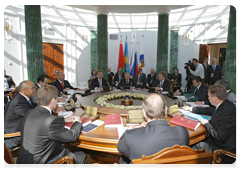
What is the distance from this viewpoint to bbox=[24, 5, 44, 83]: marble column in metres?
4.26

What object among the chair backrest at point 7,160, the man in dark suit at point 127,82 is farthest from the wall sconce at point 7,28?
the chair backrest at point 7,160

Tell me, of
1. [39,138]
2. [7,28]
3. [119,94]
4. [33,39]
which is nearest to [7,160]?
[39,138]

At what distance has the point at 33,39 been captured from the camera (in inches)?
171

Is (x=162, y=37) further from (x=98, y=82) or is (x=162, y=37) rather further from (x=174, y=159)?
(x=174, y=159)

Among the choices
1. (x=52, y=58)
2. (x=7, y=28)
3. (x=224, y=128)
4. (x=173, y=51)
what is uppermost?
(x=7, y=28)

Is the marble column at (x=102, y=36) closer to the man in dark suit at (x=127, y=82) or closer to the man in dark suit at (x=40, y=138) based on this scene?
the man in dark suit at (x=127, y=82)

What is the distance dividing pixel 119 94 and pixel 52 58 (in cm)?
591

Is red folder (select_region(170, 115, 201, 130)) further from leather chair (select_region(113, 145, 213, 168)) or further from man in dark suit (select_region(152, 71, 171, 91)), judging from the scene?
man in dark suit (select_region(152, 71, 171, 91))

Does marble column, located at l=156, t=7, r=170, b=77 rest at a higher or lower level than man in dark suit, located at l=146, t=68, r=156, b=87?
higher

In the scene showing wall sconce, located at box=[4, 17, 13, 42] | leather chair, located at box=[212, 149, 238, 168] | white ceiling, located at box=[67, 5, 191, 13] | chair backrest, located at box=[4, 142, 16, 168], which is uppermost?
white ceiling, located at box=[67, 5, 191, 13]

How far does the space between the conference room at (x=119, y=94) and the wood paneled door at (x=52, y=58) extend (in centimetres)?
5

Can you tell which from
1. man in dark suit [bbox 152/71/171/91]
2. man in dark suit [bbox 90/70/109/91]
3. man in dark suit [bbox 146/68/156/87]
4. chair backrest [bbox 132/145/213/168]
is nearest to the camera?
chair backrest [bbox 132/145/213/168]

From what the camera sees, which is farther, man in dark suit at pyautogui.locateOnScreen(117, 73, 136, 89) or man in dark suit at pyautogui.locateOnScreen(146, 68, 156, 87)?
man in dark suit at pyautogui.locateOnScreen(146, 68, 156, 87)

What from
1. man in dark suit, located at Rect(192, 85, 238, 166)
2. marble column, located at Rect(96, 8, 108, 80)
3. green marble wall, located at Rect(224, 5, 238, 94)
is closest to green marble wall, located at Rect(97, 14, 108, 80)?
marble column, located at Rect(96, 8, 108, 80)
